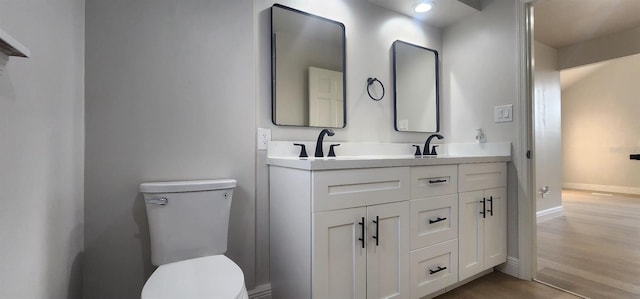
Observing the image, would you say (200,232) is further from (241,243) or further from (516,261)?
(516,261)

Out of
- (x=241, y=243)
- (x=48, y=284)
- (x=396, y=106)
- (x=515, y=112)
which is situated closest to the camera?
(x=48, y=284)

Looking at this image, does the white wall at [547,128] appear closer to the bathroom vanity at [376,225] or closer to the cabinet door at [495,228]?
the cabinet door at [495,228]

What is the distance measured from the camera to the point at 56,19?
1.01m

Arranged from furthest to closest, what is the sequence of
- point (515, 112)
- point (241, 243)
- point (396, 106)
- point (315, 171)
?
point (396, 106) → point (515, 112) → point (241, 243) → point (315, 171)

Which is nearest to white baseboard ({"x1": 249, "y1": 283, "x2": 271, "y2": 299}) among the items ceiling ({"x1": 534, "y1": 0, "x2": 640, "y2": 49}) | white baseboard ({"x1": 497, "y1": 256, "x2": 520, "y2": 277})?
white baseboard ({"x1": 497, "y1": 256, "x2": 520, "y2": 277})

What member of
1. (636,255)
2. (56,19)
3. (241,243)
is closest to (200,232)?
(241,243)

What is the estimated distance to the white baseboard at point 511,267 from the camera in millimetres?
2002

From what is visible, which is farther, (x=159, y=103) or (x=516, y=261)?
(x=516, y=261)

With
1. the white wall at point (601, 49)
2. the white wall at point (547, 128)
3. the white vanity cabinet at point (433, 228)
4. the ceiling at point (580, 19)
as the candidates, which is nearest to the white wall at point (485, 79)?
the white vanity cabinet at point (433, 228)

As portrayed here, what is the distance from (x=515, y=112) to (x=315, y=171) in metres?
1.63

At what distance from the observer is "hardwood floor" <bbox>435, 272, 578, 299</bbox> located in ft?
5.72

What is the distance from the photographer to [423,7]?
7.07ft

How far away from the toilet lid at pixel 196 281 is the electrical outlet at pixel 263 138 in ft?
2.17

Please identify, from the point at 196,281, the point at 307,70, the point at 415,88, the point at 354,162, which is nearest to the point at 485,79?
the point at 415,88
